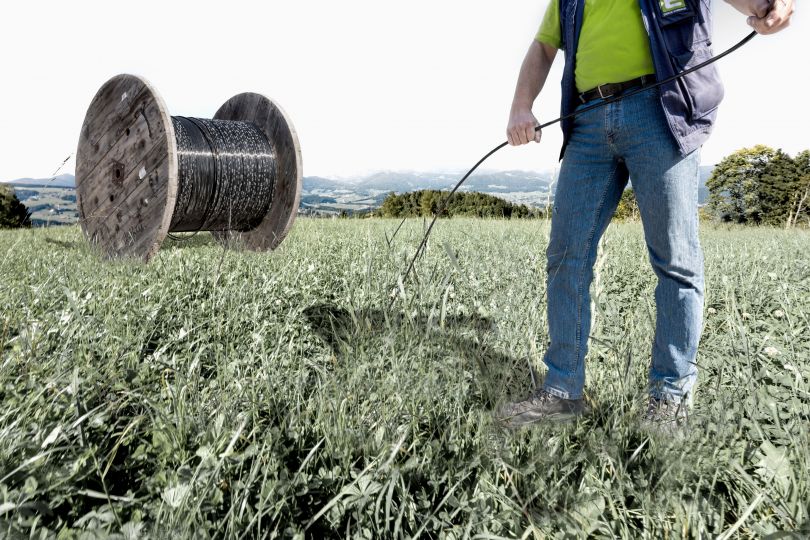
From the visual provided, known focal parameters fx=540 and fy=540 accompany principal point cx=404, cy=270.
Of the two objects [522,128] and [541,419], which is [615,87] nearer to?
[522,128]

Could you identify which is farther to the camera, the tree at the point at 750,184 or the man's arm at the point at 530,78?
the tree at the point at 750,184

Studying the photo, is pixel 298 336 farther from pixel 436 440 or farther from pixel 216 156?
pixel 216 156

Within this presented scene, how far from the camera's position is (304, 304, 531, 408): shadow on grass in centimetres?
226

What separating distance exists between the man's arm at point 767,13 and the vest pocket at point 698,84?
20cm

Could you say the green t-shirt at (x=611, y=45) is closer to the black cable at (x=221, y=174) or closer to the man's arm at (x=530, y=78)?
the man's arm at (x=530, y=78)

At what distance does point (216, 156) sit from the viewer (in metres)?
5.70

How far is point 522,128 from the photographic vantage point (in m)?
2.32

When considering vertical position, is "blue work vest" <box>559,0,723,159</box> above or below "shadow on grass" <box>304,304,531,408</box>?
above

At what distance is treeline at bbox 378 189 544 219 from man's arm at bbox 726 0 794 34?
149 centimetres

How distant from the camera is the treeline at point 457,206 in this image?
9150 millimetres

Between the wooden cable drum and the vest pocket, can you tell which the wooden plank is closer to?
the wooden cable drum

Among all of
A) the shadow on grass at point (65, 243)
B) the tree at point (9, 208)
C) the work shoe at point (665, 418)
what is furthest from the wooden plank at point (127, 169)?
the tree at point (9, 208)

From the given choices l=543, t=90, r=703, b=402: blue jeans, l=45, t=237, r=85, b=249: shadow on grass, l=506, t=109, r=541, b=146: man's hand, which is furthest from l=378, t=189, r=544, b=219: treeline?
l=45, t=237, r=85, b=249: shadow on grass

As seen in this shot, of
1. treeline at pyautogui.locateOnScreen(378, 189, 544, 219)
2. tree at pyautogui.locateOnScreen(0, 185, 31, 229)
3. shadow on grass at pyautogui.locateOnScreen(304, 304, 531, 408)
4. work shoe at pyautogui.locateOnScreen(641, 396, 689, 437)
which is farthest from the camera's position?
tree at pyautogui.locateOnScreen(0, 185, 31, 229)
